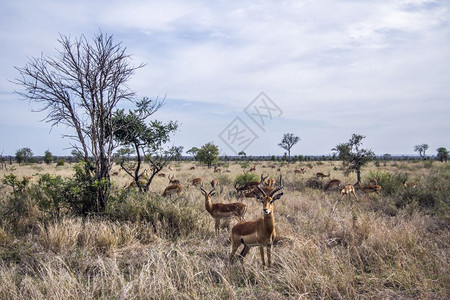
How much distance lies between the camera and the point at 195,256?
18.7ft

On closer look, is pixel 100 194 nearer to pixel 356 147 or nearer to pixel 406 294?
pixel 406 294

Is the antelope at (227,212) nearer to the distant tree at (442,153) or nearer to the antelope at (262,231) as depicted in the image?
the antelope at (262,231)

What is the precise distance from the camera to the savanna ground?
13.8 feet

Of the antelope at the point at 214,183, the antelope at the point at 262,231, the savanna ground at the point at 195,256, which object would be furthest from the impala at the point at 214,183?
the antelope at the point at 262,231

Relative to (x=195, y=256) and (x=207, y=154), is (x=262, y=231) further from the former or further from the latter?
(x=207, y=154)

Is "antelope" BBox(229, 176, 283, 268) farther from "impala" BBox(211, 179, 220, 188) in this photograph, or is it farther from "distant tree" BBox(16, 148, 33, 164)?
"distant tree" BBox(16, 148, 33, 164)

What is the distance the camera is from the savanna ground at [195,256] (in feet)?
13.8

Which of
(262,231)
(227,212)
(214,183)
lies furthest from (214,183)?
(262,231)

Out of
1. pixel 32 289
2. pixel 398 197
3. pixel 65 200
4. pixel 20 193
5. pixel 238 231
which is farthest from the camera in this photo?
pixel 398 197

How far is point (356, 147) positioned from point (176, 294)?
17477mm

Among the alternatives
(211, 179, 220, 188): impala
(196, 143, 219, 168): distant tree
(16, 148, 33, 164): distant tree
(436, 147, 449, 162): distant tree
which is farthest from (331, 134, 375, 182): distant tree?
(16, 148, 33, 164): distant tree

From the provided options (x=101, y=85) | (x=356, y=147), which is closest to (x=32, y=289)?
(x=101, y=85)

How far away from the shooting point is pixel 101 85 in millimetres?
8727

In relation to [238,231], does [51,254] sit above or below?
below
